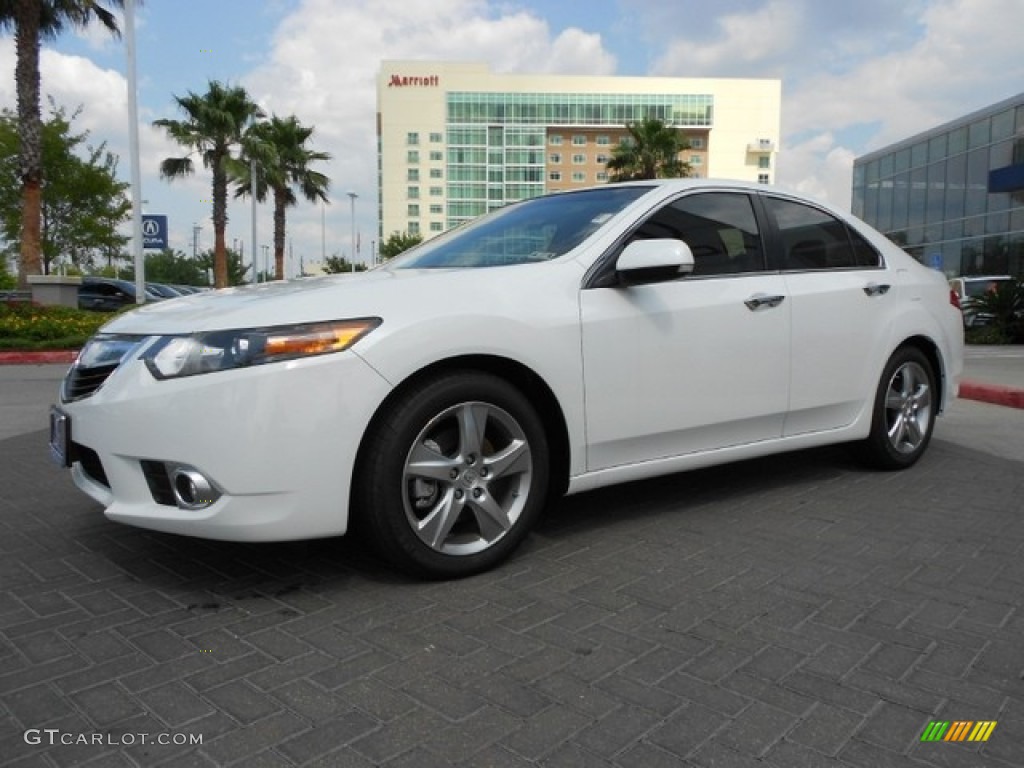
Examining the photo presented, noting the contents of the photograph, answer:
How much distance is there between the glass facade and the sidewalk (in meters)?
89.7

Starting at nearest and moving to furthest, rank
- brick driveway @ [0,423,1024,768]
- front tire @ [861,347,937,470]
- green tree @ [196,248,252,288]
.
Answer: brick driveway @ [0,423,1024,768] → front tire @ [861,347,937,470] → green tree @ [196,248,252,288]

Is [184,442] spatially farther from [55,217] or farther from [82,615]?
[55,217]

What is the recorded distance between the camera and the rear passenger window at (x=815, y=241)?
4.13 m

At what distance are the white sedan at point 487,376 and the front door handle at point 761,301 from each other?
1 centimetres

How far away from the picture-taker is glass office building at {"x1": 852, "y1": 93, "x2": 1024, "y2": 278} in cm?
2752

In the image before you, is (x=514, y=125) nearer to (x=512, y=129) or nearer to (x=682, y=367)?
(x=512, y=129)

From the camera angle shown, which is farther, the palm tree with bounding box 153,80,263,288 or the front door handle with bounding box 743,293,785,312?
the palm tree with bounding box 153,80,263,288

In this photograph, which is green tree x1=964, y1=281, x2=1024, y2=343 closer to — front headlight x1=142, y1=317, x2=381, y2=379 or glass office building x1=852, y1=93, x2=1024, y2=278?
glass office building x1=852, y1=93, x2=1024, y2=278

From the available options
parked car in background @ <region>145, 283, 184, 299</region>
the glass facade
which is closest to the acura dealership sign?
parked car in background @ <region>145, 283, 184, 299</region>

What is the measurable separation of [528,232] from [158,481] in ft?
6.39

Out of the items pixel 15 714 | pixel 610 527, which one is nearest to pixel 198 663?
pixel 15 714

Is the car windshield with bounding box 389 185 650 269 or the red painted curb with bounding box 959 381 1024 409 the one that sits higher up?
the car windshield with bounding box 389 185 650 269

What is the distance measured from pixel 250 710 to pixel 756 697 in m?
1.34

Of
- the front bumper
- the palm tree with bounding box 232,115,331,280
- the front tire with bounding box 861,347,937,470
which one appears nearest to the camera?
the front bumper
